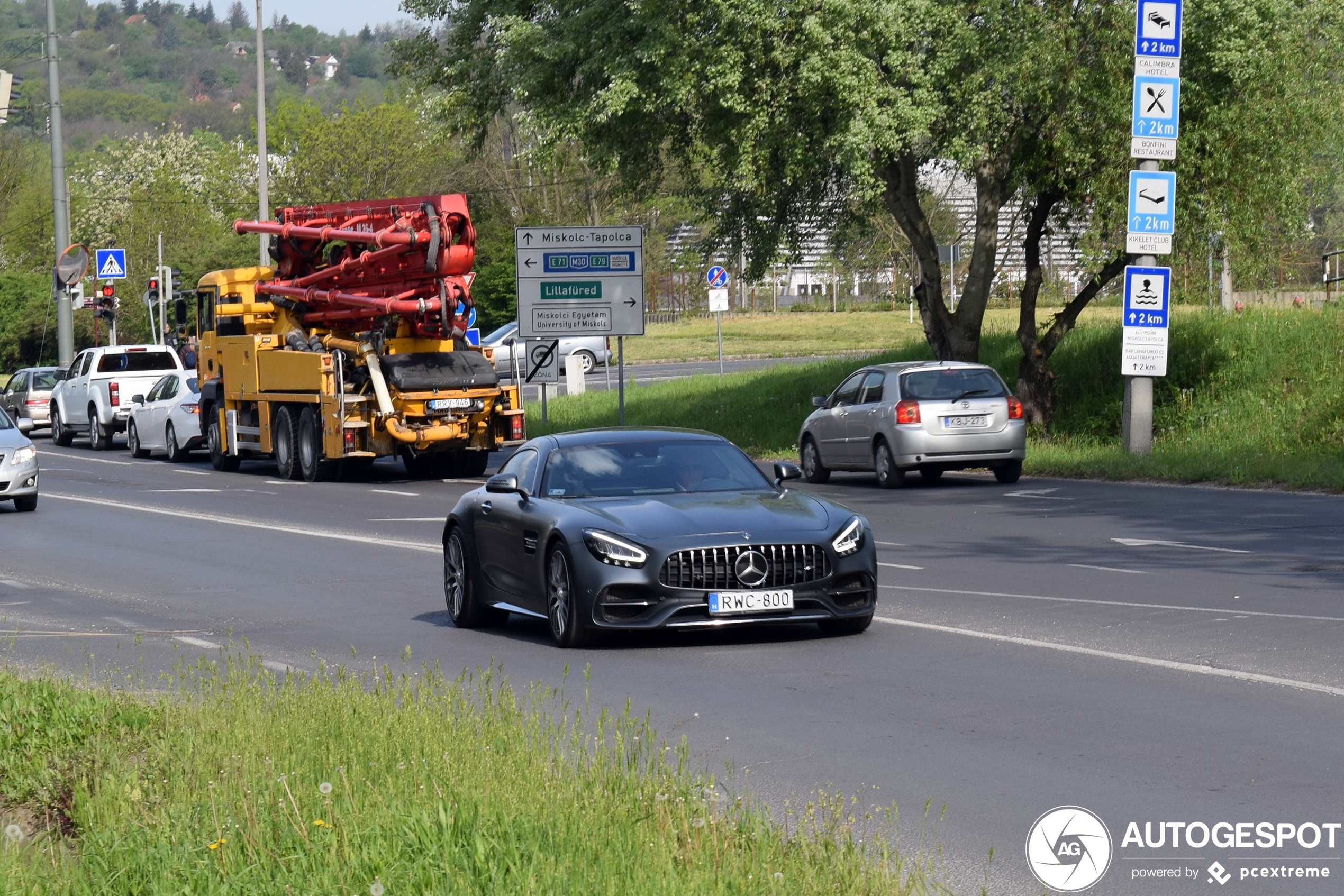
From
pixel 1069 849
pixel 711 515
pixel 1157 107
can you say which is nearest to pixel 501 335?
pixel 1157 107

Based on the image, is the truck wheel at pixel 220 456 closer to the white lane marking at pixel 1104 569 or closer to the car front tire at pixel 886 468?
the car front tire at pixel 886 468

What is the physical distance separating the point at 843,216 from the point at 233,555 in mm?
16472

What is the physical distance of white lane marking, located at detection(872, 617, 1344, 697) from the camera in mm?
→ 9297

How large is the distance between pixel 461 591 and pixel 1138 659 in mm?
4801

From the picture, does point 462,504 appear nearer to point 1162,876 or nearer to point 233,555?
point 233,555

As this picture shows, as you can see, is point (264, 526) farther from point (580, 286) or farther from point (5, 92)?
point (580, 286)

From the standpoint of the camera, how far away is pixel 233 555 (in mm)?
18469

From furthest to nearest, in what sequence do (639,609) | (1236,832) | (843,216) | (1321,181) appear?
(843,216)
(1321,181)
(639,609)
(1236,832)

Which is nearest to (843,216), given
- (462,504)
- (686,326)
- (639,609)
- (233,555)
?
(233,555)

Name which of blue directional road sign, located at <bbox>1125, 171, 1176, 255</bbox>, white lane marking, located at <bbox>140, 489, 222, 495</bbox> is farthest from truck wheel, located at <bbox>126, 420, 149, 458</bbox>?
blue directional road sign, located at <bbox>1125, 171, 1176, 255</bbox>

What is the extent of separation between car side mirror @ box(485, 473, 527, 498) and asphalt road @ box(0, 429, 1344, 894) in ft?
3.10

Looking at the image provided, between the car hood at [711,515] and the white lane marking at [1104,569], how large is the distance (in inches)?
140

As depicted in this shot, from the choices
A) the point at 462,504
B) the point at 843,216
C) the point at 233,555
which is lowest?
the point at 233,555

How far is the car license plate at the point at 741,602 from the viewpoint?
11164 millimetres
